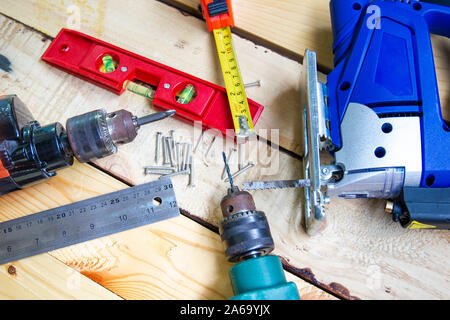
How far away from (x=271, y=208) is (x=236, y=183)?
12cm

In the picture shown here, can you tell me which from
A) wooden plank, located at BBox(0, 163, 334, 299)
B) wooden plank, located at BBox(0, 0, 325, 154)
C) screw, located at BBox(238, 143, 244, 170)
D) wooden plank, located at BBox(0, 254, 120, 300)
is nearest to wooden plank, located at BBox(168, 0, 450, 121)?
wooden plank, located at BBox(0, 0, 325, 154)

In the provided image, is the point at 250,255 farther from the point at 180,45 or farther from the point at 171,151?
the point at 180,45

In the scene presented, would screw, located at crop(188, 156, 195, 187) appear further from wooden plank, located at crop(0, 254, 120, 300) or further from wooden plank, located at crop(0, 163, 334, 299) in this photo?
wooden plank, located at crop(0, 254, 120, 300)

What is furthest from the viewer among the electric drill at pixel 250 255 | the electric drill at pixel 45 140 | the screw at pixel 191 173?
the screw at pixel 191 173

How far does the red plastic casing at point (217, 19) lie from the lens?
→ 1104mm

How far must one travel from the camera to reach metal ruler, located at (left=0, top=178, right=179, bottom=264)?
101 centimetres

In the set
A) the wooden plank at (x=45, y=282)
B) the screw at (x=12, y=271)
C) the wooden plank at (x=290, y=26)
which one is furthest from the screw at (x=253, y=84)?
the screw at (x=12, y=271)

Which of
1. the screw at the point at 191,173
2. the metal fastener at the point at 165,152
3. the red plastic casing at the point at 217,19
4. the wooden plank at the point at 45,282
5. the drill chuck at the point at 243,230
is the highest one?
the red plastic casing at the point at 217,19

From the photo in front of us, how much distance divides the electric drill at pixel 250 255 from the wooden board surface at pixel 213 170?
0.12 m

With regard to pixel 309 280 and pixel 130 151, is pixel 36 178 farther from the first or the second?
pixel 309 280

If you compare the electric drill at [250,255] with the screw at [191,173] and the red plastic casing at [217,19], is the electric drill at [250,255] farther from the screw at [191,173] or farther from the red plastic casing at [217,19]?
the red plastic casing at [217,19]

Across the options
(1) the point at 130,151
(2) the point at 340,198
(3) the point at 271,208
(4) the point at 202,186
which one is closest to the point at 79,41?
(1) the point at 130,151

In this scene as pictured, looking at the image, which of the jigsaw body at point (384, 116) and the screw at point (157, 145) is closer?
the jigsaw body at point (384, 116)

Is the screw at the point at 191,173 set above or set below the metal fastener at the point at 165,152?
below
